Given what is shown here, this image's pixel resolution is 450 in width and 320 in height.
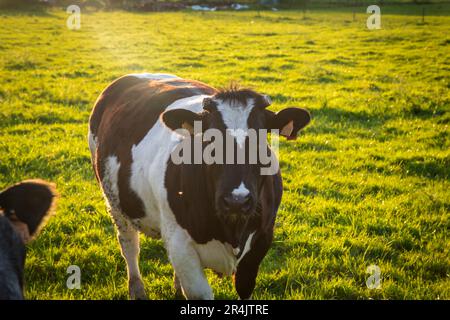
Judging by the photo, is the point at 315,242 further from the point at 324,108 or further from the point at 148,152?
the point at 324,108

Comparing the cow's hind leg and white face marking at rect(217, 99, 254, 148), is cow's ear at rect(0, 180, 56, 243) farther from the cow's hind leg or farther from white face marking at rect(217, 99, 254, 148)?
the cow's hind leg

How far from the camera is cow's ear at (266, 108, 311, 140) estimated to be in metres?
3.50

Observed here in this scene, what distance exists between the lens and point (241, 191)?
9.74ft

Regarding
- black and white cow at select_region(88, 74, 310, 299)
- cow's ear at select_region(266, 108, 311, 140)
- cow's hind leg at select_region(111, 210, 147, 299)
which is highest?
cow's ear at select_region(266, 108, 311, 140)

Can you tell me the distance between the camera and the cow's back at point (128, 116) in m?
4.24

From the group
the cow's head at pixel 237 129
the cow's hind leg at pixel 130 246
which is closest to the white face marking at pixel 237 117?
the cow's head at pixel 237 129

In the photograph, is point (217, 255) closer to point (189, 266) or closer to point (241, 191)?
point (189, 266)

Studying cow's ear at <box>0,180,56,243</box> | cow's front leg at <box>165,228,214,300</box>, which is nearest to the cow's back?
cow's front leg at <box>165,228,214,300</box>

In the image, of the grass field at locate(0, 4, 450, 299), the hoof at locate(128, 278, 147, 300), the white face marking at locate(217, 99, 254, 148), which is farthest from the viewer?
the grass field at locate(0, 4, 450, 299)

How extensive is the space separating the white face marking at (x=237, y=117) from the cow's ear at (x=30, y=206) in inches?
47.4

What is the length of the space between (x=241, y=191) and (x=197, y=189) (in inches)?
22.3

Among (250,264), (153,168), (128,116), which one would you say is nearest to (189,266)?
(250,264)
